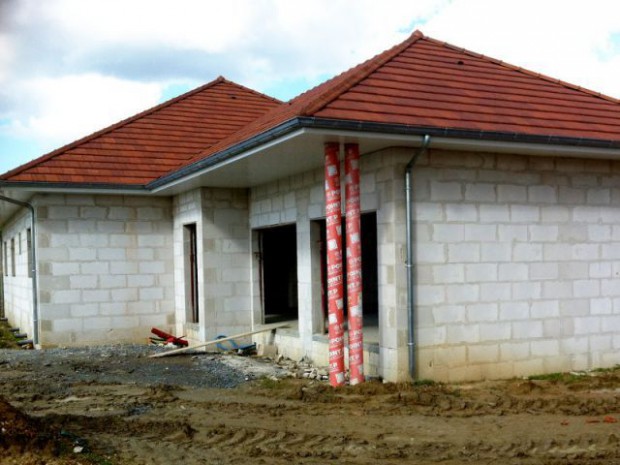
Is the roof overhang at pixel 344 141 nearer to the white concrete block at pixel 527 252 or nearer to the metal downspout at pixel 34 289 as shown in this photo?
the white concrete block at pixel 527 252

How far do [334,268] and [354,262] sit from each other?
9.8 inches

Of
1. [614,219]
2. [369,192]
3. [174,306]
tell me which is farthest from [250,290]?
[614,219]

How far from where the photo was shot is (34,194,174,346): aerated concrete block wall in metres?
13.2

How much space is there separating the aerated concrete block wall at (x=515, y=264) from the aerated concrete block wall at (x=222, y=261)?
16.3ft

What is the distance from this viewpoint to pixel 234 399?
8.10 meters

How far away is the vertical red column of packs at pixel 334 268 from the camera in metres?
8.26

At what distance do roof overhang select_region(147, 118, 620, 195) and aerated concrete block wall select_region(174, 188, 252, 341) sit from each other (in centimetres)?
177

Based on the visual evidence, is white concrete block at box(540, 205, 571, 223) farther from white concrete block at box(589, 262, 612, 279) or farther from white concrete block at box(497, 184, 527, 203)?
white concrete block at box(589, 262, 612, 279)

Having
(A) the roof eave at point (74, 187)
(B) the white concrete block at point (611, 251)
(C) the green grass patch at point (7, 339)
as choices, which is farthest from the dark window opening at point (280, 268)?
(B) the white concrete block at point (611, 251)

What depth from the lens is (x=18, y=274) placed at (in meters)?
17.7

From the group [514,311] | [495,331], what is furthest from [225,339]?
[514,311]

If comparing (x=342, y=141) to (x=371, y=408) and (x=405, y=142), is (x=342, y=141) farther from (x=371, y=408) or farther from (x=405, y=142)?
(x=371, y=408)

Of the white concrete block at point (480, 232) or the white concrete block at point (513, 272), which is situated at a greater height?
the white concrete block at point (480, 232)

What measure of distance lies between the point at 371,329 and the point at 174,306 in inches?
178
